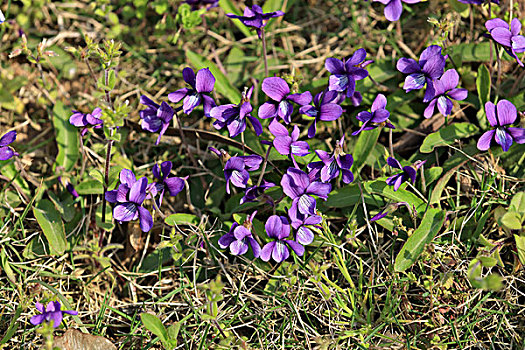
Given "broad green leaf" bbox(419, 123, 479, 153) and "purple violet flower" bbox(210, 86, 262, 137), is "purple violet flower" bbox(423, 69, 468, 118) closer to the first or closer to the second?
"broad green leaf" bbox(419, 123, 479, 153)

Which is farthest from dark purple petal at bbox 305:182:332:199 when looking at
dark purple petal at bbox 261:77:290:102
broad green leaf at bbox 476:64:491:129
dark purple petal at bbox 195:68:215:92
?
broad green leaf at bbox 476:64:491:129

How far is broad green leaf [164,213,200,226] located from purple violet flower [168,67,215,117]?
576 mm

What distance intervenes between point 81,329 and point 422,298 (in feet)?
5.70

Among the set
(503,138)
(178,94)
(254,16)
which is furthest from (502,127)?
(178,94)

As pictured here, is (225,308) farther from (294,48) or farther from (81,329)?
(294,48)

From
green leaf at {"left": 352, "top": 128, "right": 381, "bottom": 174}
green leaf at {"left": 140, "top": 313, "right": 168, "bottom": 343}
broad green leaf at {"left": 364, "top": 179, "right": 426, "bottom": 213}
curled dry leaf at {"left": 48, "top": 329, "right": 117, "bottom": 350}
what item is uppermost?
green leaf at {"left": 352, "top": 128, "right": 381, "bottom": 174}

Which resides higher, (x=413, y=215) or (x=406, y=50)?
(x=406, y=50)

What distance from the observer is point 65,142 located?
3.03m

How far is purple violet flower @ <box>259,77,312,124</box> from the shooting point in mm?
2334

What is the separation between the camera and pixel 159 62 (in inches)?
137

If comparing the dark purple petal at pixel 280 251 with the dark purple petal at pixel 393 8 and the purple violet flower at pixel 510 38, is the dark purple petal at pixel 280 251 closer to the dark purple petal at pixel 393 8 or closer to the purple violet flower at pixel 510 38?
the dark purple petal at pixel 393 8

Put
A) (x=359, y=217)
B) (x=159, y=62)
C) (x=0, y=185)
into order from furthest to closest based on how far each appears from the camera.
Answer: (x=159, y=62)
(x=0, y=185)
(x=359, y=217)

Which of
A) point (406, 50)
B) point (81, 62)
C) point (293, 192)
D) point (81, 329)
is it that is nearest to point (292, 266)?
point (293, 192)

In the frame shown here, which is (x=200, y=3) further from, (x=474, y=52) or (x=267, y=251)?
(x=474, y=52)
